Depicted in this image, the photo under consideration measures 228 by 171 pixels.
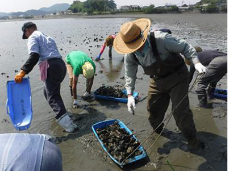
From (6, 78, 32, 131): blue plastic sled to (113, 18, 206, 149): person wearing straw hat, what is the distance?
7.40ft

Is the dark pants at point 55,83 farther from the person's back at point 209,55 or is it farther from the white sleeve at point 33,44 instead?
the person's back at point 209,55

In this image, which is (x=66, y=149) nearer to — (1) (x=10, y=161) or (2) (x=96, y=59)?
(1) (x=10, y=161)

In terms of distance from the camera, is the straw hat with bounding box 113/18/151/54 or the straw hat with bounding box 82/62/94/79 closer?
the straw hat with bounding box 113/18/151/54

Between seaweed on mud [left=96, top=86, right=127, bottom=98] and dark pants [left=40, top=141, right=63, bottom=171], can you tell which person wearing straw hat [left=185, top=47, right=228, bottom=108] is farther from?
dark pants [left=40, top=141, right=63, bottom=171]

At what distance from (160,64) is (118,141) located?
5.64 ft

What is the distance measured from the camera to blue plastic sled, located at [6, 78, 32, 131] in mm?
4266

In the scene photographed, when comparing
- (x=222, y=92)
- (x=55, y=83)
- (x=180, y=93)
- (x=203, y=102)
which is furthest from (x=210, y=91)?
(x=55, y=83)

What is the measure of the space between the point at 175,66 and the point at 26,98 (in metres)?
3.19

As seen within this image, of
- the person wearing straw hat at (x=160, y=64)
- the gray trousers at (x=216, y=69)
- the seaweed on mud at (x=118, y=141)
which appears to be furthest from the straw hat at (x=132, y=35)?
the gray trousers at (x=216, y=69)

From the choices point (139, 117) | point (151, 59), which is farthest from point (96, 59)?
point (151, 59)

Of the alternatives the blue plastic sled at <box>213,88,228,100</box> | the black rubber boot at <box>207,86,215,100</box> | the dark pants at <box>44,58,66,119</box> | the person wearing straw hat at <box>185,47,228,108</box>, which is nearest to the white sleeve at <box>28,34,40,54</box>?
the dark pants at <box>44,58,66,119</box>

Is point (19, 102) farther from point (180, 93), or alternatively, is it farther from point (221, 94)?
point (221, 94)

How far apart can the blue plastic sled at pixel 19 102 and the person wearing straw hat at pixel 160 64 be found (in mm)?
2255

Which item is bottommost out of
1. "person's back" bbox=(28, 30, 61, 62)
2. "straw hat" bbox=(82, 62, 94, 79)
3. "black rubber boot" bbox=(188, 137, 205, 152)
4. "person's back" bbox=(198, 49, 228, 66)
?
"black rubber boot" bbox=(188, 137, 205, 152)
